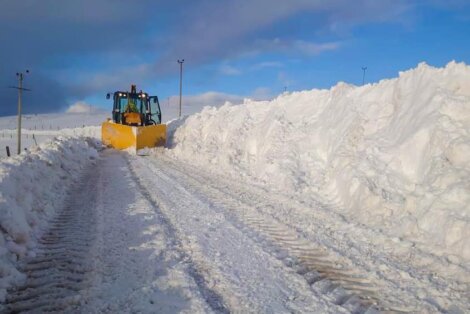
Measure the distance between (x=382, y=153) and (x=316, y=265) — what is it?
523 centimetres

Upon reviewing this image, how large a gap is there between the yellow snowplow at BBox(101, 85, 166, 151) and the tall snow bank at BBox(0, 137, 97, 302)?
355 inches

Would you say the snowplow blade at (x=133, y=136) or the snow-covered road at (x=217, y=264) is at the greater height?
the snowplow blade at (x=133, y=136)

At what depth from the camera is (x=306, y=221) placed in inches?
314

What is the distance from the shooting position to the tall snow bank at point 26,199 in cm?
536

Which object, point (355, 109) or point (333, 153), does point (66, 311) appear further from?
point (355, 109)

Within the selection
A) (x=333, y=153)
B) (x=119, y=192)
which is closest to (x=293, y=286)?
(x=119, y=192)

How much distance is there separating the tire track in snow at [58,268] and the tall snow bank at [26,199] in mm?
147

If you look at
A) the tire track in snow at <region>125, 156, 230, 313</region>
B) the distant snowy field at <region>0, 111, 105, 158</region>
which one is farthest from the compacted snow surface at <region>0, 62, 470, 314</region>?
the distant snowy field at <region>0, 111, 105, 158</region>

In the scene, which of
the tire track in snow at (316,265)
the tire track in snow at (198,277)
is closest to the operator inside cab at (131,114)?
the tire track in snow at (316,265)

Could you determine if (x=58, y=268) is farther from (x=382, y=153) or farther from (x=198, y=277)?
(x=382, y=153)

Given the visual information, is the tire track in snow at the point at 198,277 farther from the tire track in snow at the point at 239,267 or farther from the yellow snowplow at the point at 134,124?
the yellow snowplow at the point at 134,124

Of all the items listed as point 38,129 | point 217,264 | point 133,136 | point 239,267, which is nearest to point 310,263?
point 239,267

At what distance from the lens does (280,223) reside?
7.70 metres

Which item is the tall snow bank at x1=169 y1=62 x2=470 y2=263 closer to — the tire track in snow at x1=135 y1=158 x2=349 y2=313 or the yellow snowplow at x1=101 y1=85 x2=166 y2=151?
the tire track in snow at x1=135 y1=158 x2=349 y2=313
